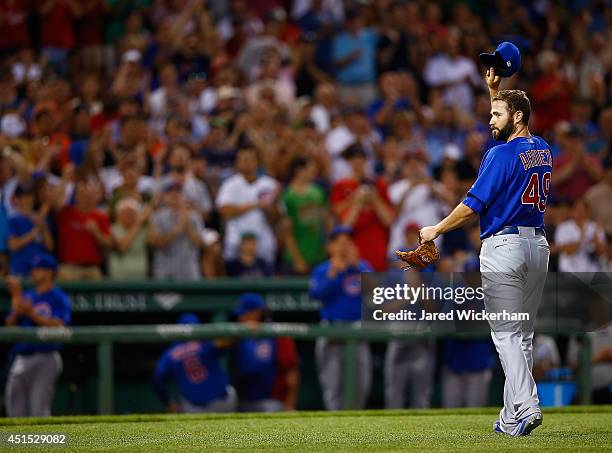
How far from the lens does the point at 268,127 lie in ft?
42.2

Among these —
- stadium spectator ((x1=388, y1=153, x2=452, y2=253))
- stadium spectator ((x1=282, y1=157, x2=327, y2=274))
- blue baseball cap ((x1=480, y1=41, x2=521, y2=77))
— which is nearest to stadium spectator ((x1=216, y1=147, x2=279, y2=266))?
stadium spectator ((x1=282, y1=157, x2=327, y2=274))

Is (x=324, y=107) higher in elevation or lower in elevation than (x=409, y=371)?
higher

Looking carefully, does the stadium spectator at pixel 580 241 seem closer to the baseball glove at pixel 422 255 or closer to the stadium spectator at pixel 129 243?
the stadium spectator at pixel 129 243

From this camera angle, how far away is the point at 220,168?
41.0ft

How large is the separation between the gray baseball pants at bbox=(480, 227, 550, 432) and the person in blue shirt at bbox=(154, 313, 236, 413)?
4.67 m

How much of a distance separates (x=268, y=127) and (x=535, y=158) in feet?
22.0

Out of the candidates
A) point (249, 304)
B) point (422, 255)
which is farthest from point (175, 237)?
point (422, 255)

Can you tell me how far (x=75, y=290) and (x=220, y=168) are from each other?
221 cm

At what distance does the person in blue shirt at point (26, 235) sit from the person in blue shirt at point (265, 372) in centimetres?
195

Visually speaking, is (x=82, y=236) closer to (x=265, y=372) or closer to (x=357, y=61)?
(x=265, y=372)

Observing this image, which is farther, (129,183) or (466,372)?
(129,183)

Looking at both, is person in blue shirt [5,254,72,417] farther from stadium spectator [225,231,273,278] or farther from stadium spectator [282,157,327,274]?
stadium spectator [282,157,327,274]

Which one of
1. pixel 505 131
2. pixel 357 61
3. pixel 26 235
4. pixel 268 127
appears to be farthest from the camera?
pixel 357 61

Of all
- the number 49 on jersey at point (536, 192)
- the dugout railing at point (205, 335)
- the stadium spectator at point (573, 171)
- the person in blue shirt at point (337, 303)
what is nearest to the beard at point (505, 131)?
the number 49 on jersey at point (536, 192)
